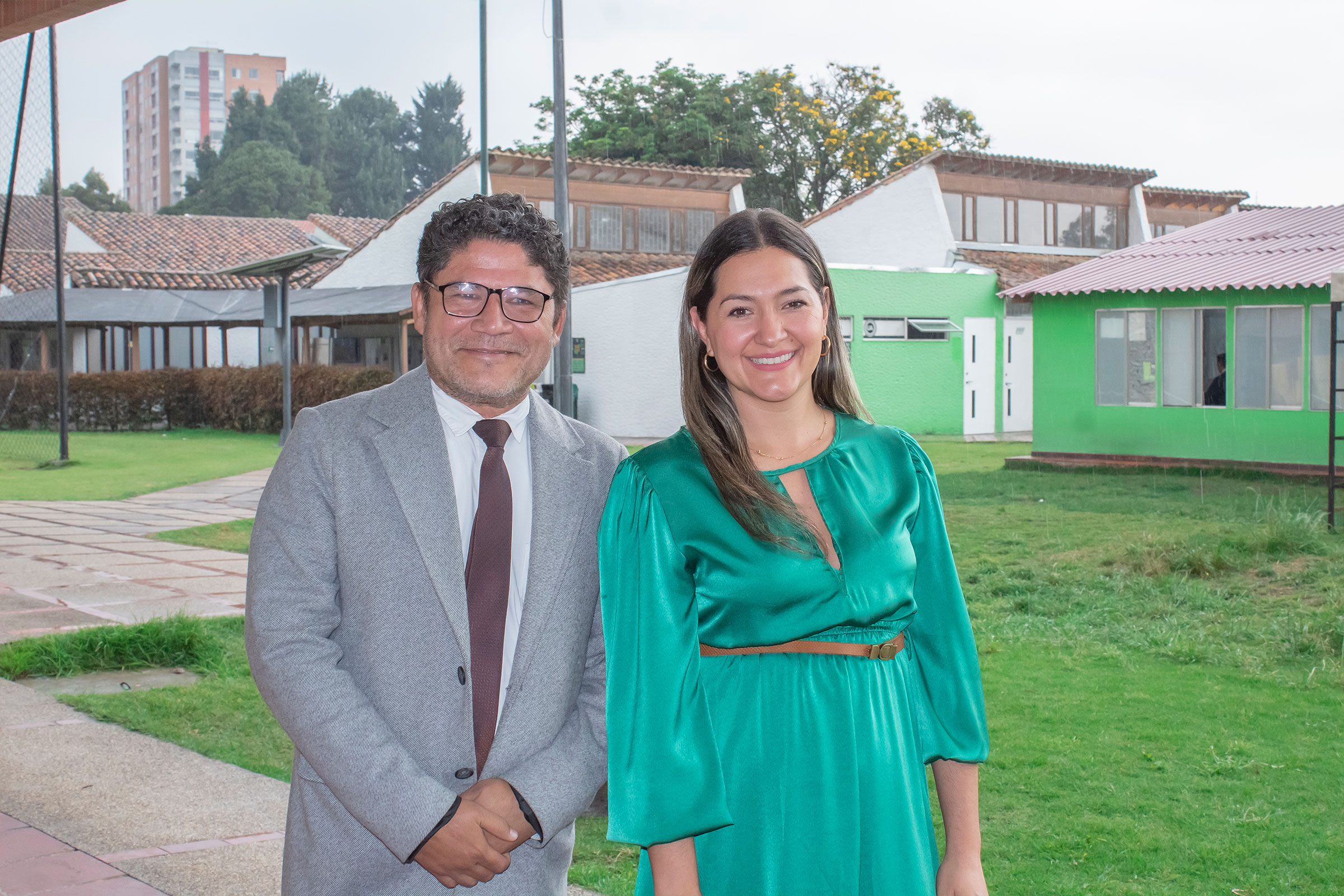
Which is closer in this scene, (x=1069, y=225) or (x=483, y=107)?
(x=483, y=107)

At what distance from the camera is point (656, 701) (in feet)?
6.23

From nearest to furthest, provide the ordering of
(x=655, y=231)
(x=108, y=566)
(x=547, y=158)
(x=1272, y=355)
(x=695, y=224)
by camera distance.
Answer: (x=108, y=566), (x=1272, y=355), (x=547, y=158), (x=655, y=231), (x=695, y=224)

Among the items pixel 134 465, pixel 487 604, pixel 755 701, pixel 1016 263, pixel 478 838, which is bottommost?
pixel 134 465

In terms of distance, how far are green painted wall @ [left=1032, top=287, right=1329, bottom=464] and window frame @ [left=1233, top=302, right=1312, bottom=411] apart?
0.02 m

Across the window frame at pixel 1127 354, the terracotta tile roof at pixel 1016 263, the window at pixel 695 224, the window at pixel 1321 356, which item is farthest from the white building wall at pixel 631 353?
the window at pixel 1321 356

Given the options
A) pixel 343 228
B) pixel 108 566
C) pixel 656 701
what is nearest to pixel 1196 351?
pixel 108 566

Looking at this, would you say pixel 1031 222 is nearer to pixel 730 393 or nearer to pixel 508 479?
pixel 730 393

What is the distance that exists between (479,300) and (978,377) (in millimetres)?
24482

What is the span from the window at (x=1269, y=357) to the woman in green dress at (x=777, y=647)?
54.5ft

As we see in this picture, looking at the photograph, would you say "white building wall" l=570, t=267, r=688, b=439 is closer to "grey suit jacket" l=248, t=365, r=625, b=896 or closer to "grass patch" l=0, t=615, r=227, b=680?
"grass patch" l=0, t=615, r=227, b=680

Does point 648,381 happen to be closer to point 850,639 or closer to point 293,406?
point 293,406

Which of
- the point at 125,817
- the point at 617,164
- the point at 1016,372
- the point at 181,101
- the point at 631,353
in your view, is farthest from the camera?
the point at 181,101

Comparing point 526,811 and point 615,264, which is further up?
point 615,264

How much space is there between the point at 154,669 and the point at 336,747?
5141 millimetres
